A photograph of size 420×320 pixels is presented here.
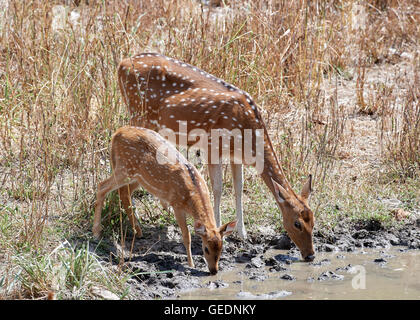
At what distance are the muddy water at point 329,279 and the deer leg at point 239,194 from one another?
38cm

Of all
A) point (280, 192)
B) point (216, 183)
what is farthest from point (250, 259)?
point (216, 183)

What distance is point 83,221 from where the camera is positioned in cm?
797

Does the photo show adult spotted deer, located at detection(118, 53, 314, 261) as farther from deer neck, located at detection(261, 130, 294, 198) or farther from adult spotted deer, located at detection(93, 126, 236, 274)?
adult spotted deer, located at detection(93, 126, 236, 274)

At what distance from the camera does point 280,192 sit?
771cm

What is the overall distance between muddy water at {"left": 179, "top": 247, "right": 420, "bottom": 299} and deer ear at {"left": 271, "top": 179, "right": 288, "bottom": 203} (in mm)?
621

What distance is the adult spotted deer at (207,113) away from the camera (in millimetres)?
7738

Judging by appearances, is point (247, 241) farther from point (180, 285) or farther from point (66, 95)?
point (66, 95)

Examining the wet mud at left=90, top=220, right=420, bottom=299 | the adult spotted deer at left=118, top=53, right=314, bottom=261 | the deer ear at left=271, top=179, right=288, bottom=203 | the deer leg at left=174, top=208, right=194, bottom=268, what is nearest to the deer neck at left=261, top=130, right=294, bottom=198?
the adult spotted deer at left=118, top=53, right=314, bottom=261

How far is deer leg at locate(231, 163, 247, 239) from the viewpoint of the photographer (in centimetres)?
813

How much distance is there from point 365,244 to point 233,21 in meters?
4.11

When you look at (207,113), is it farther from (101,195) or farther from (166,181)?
(101,195)

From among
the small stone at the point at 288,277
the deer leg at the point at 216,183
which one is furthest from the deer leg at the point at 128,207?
the small stone at the point at 288,277

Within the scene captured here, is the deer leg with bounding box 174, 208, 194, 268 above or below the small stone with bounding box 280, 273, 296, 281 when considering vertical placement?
above

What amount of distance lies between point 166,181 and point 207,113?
44.5 inches
